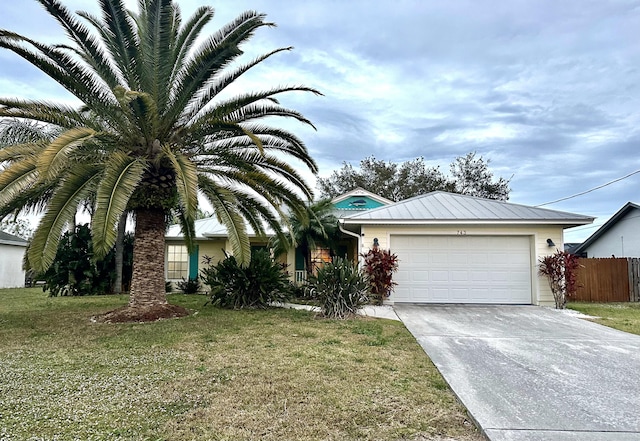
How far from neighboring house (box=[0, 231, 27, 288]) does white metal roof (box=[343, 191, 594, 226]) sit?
18.1 metres

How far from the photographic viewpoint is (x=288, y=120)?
9.19 meters

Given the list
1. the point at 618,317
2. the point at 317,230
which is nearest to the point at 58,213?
the point at 317,230

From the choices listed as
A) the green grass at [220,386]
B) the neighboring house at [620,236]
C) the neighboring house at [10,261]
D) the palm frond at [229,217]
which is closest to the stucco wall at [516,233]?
the green grass at [220,386]

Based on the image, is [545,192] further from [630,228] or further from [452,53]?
[452,53]

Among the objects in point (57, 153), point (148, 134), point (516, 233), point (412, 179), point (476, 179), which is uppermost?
point (412, 179)

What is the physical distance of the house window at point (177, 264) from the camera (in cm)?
1555

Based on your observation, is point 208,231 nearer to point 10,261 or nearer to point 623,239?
point 10,261

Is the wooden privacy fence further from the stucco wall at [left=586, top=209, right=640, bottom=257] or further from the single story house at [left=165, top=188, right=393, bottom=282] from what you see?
the single story house at [left=165, top=188, right=393, bottom=282]

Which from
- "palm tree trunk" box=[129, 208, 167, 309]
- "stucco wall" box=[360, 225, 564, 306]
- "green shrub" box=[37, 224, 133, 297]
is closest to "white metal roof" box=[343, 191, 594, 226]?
"stucco wall" box=[360, 225, 564, 306]

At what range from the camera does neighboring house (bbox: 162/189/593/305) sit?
10.9 m

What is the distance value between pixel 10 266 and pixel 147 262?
16.4 metres

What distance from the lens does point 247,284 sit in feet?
33.3

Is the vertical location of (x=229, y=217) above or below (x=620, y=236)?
below

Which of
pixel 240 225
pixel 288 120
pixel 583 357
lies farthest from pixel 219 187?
pixel 583 357
